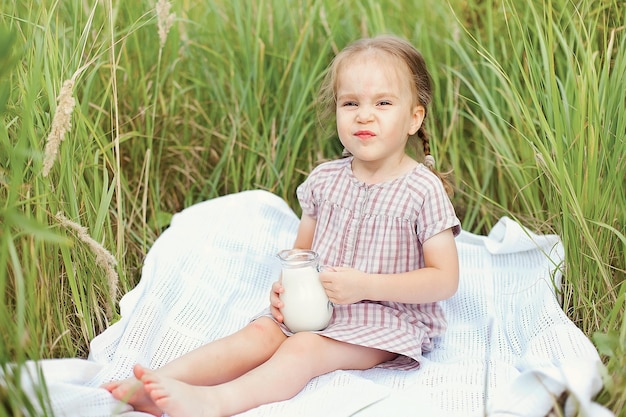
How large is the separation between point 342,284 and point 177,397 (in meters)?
0.49

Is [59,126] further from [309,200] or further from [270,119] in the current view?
[270,119]

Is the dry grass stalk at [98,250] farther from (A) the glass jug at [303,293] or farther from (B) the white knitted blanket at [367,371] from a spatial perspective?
(A) the glass jug at [303,293]

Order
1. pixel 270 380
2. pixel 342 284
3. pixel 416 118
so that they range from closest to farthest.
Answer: pixel 270 380
pixel 342 284
pixel 416 118

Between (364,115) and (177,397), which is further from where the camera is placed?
(364,115)

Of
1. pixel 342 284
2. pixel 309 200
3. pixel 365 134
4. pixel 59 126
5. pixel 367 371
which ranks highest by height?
pixel 59 126

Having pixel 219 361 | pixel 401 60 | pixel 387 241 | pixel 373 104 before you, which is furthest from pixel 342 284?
pixel 401 60

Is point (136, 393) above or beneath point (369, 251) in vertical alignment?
beneath

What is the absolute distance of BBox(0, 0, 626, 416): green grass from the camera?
1.96 m

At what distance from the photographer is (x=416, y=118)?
6.98ft

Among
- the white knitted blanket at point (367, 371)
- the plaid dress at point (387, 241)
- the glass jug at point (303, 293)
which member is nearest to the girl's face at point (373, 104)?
the plaid dress at point (387, 241)

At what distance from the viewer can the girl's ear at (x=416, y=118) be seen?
2117mm

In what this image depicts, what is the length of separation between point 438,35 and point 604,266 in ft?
4.24

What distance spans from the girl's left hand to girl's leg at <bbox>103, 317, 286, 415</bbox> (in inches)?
7.8

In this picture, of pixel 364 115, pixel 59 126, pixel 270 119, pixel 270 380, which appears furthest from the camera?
pixel 270 119
